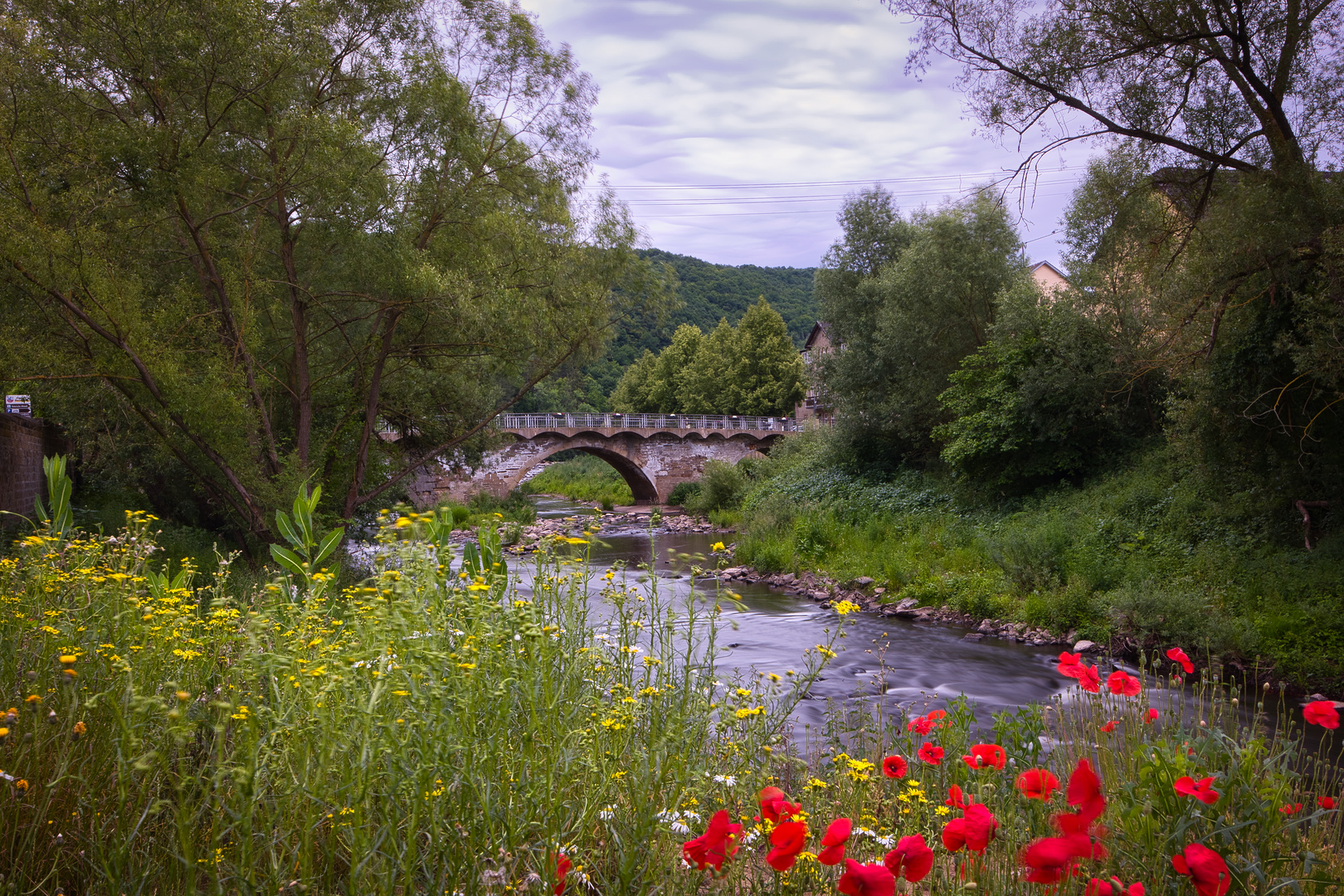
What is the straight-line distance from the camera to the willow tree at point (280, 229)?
28.7 ft

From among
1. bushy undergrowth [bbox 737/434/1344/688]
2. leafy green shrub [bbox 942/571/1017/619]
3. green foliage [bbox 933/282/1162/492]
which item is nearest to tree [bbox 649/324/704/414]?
bushy undergrowth [bbox 737/434/1344/688]

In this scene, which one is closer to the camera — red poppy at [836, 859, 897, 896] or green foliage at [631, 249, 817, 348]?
red poppy at [836, 859, 897, 896]

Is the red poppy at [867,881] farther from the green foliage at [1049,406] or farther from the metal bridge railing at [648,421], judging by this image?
the metal bridge railing at [648,421]

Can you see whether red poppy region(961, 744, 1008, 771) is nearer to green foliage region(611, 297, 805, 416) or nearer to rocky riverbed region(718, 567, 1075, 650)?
rocky riverbed region(718, 567, 1075, 650)

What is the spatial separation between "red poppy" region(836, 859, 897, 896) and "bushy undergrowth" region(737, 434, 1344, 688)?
7.61 metres

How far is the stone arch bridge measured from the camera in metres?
35.8

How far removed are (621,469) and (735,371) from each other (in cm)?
1086

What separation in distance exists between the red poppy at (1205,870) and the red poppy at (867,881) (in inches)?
25.4

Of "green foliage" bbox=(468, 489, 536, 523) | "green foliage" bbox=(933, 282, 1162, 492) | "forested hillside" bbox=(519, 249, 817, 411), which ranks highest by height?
"forested hillside" bbox=(519, 249, 817, 411)

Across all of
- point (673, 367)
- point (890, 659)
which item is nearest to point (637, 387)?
point (673, 367)

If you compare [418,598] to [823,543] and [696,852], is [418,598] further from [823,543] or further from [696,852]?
[823,543]

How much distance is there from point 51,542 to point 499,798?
10.8ft

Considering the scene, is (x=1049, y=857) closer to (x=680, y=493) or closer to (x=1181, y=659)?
(x=1181, y=659)

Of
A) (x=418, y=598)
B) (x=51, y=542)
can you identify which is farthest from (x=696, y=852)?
(x=51, y=542)
